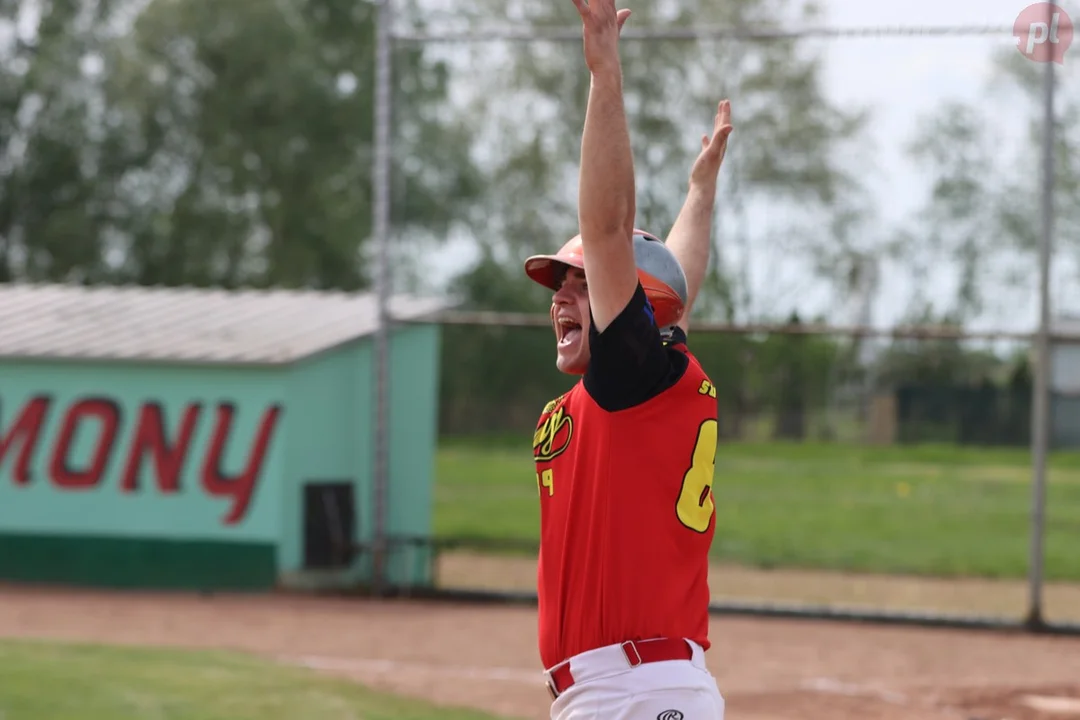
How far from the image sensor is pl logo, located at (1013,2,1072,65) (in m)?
5.75

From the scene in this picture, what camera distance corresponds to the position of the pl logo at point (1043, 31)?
18.9 feet

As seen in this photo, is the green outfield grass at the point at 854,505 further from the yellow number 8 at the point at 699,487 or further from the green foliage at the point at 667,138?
the yellow number 8 at the point at 699,487

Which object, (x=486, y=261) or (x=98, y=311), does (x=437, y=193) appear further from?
(x=98, y=311)

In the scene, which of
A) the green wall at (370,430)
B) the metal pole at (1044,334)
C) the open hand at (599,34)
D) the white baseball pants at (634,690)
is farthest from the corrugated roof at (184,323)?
the open hand at (599,34)

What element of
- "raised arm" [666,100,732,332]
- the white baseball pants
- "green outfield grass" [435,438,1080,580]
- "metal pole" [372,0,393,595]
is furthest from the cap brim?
"green outfield grass" [435,438,1080,580]

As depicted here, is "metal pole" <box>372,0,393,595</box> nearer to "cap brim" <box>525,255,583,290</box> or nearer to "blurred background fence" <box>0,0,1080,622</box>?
"blurred background fence" <box>0,0,1080,622</box>

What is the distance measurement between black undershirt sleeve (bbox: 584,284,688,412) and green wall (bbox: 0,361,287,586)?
26.8 ft

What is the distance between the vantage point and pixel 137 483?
430 inches

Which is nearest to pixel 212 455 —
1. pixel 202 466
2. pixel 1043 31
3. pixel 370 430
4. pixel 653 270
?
pixel 202 466

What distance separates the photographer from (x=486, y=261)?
15055 mm

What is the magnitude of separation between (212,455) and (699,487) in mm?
8406

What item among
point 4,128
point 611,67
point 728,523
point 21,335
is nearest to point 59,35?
point 4,128

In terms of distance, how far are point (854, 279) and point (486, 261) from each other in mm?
5685

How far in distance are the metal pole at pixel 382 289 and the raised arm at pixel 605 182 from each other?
7.84m
